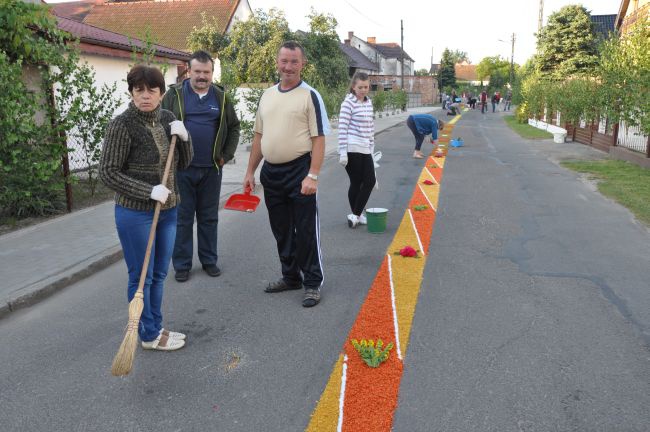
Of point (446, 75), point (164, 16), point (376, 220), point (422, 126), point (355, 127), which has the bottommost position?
point (376, 220)

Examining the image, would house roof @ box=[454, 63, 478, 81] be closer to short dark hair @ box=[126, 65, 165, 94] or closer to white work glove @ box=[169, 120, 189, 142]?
white work glove @ box=[169, 120, 189, 142]

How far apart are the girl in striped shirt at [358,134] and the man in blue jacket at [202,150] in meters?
1.83

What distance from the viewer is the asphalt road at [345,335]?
10.2 feet

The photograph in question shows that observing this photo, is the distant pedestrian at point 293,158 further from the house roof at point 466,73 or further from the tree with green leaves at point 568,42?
the house roof at point 466,73

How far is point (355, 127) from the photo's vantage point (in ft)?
22.5

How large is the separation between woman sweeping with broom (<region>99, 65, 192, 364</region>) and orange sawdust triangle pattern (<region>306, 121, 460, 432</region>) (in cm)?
122

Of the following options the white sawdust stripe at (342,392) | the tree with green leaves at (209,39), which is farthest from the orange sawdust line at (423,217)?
the tree with green leaves at (209,39)

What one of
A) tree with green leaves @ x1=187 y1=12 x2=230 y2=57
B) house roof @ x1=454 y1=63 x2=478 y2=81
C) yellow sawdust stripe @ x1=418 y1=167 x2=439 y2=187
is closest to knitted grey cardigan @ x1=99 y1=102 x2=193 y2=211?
yellow sawdust stripe @ x1=418 y1=167 x2=439 y2=187

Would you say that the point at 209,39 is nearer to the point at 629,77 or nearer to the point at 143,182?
the point at 629,77

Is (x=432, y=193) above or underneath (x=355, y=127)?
underneath

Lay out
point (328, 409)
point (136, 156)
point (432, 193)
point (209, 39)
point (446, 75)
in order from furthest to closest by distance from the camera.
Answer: point (446, 75) < point (209, 39) < point (432, 193) < point (136, 156) < point (328, 409)

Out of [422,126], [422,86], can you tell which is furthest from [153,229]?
[422,86]

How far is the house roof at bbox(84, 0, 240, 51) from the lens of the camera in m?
34.8

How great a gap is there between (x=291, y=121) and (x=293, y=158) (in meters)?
0.30
